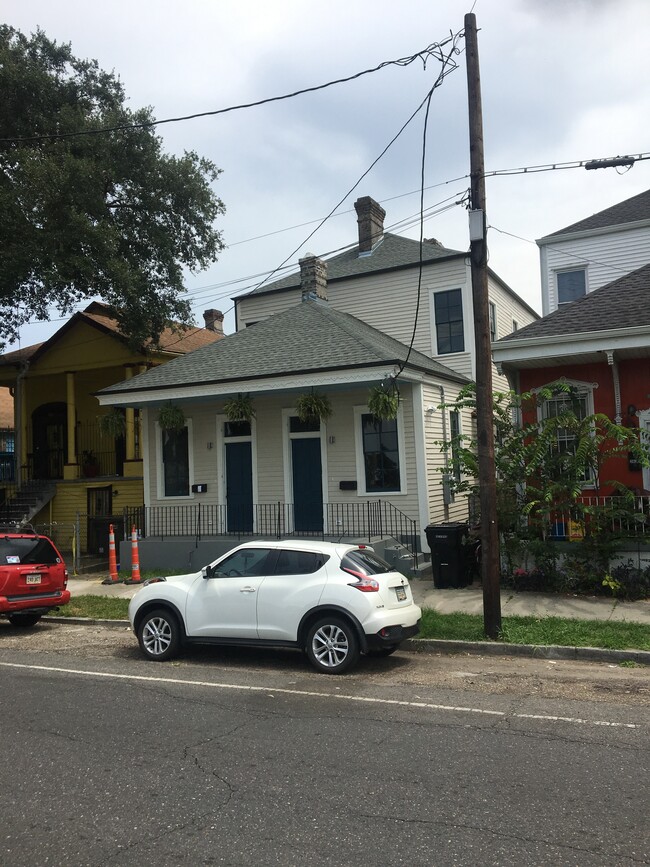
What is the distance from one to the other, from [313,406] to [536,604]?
6851 mm

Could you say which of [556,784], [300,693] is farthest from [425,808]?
[300,693]

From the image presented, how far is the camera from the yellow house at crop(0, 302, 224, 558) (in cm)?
2286

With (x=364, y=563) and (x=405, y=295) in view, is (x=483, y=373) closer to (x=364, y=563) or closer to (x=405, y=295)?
(x=364, y=563)

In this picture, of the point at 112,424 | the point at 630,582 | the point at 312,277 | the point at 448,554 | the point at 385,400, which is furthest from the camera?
the point at 312,277

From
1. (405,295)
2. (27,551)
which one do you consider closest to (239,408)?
(27,551)

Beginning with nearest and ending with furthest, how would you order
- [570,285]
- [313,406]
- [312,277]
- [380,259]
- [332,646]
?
[332,646], [313,406], [312,277], [380,259], [570,285]

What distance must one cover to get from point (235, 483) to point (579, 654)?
11051mm

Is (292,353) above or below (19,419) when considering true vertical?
above

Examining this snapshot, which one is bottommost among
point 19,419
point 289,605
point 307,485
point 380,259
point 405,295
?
point 289,605

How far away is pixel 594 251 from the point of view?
23.4m

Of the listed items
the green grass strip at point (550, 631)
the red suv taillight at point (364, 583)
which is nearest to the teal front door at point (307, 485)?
the green grass strip at point (550, 631)

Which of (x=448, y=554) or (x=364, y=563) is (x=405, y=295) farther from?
(x=364, y=563)

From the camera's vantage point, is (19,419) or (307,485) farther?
(19,419)

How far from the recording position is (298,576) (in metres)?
8.70
